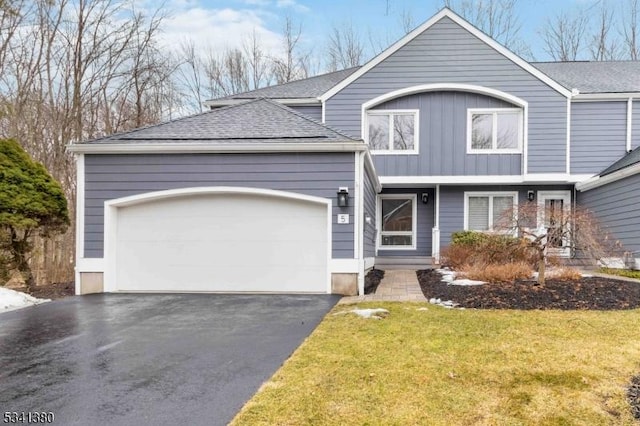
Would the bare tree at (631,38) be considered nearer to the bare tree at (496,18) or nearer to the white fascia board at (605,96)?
the bare tree at (496,18)

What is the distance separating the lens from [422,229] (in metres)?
13.7

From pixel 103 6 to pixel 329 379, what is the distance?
16578mm

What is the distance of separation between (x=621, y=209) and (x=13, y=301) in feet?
45.2

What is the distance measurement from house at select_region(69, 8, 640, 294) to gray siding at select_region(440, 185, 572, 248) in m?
0.04

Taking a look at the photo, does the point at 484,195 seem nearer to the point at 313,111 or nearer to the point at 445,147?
the point at 445,147

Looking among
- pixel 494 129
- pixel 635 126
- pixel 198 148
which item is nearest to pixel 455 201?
pixel 494 129

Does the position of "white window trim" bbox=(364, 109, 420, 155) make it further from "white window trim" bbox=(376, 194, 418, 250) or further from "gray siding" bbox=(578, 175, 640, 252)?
"gray siding" bbox=(578, 175, 640, 252)

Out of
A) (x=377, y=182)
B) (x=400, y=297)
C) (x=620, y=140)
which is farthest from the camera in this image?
(x=620, y=140)

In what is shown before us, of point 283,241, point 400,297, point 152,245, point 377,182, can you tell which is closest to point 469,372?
point 400,297

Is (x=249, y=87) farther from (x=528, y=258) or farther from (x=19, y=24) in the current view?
(x=528, y=258)

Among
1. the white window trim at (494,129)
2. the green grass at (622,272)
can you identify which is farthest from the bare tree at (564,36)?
the green grass at (622,272)

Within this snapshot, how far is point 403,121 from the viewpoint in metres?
13.2

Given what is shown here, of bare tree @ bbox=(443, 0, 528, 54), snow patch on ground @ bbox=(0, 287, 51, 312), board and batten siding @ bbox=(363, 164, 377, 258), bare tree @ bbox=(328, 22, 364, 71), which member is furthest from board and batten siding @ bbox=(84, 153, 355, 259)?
bare tree @ bbox=(443, 0, 528, 54)

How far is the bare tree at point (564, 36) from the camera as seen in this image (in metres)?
21.2
